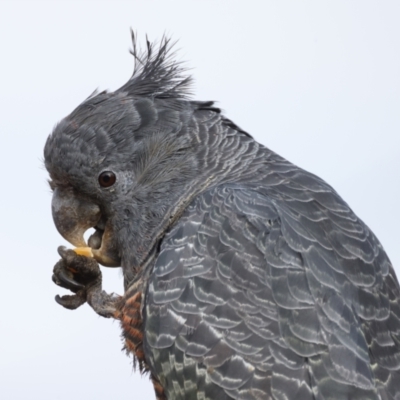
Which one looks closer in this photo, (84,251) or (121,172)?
(121,172)

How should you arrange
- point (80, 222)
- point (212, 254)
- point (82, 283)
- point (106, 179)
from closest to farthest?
point (212, 254) < point (106, 179) < point (80, 222) < point (82, 283)

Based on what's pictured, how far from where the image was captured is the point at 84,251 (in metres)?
10.3

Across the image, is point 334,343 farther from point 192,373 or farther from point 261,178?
point 261,178

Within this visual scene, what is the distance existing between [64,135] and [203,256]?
232cm

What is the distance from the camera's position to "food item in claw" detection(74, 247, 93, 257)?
10.2 m

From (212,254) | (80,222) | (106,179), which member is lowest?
(80,222)

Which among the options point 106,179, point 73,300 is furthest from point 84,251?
point 106,179

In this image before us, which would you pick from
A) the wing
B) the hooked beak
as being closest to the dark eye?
the hooked beak

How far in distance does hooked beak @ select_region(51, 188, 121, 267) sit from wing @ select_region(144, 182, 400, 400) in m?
1.11

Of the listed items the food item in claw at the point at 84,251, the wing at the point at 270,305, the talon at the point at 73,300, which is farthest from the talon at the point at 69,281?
the wing at the point at 270,305

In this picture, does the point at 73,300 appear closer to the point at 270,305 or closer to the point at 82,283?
the point at 82,283

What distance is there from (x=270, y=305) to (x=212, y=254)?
76cm

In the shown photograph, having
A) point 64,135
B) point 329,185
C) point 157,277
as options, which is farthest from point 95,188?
point 329,185

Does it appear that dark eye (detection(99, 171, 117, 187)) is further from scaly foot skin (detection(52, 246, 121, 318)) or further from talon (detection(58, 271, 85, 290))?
talon (detection(58, 271, 85, 290))
